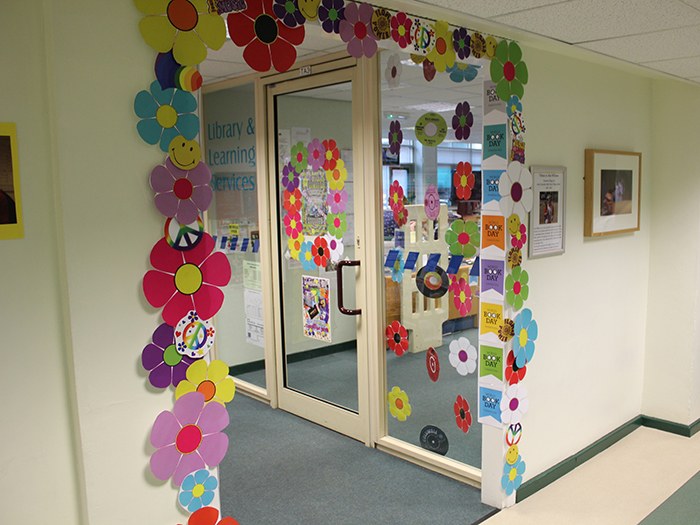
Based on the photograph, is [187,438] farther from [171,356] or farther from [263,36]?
[263,36]

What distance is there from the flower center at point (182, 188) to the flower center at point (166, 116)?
15 cm

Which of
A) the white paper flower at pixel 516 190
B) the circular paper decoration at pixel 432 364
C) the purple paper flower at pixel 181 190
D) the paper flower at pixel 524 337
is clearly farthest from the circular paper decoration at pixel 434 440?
the purple paper flower at pixel 181 190

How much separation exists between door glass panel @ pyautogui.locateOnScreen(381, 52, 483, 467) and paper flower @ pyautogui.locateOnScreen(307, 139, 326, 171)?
1.79 ft

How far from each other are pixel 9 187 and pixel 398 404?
8.66ft

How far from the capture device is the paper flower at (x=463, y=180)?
3.06 metres

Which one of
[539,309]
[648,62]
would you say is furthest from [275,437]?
[648,62]

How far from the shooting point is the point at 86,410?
1646mm

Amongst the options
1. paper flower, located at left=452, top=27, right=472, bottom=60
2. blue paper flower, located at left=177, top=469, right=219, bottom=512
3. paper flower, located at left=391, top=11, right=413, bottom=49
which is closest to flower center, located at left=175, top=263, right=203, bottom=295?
blue paper flower, located at left=177, top=469, right=219, bottom=512

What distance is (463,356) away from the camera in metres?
3.19

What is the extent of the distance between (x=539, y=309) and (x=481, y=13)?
149 cm

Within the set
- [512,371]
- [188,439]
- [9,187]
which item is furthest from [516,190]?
[9,187]

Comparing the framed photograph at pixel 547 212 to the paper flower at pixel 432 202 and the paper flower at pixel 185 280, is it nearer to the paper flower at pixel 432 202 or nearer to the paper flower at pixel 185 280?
the paper flower at pixel 432 202

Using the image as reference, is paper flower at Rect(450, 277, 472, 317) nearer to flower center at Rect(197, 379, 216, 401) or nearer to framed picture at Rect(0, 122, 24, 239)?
flower center at Rect(197, 379, 216, 401)

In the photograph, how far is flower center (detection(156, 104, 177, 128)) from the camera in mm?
1702
